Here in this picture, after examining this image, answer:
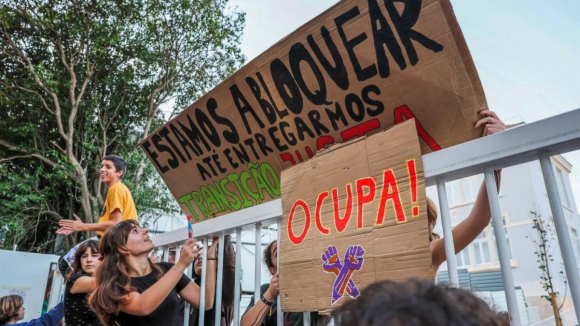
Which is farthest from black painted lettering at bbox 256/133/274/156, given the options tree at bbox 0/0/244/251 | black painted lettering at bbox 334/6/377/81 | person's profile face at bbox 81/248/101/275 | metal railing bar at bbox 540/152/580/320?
tree at bbox 0/0/244/251

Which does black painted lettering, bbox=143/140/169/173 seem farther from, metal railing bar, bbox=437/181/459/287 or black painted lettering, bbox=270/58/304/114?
metal railing bar, bbox=437/181/459/287

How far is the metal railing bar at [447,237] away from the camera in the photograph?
3.76 ft

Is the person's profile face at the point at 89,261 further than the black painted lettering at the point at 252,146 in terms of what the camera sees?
Yes

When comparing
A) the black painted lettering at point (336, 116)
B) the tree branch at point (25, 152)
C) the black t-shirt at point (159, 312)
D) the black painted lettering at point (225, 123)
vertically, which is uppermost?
the tree branch at point (25, 152)

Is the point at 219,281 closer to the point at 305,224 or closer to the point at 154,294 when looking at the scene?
the point at 154,294

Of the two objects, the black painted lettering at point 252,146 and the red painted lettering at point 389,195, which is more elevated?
the black painted lettering at point 252,146

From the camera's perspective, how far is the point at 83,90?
31.0 feet

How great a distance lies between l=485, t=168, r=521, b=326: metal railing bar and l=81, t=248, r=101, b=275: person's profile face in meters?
2.39

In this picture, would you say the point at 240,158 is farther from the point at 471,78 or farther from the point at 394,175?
the point at 471,78

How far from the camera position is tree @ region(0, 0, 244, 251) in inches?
354

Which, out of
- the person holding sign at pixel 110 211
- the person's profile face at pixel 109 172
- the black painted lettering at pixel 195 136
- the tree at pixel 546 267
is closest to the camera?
the black painted lettering at pixel 195 136

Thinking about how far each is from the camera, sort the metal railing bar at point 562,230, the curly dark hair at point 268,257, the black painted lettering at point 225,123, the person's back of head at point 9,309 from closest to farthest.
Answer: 1. the metal railing bar at point 562,230
2. the black painted lettering at point 225,123
3. the curly dark hair at point 268,257
4. the person's back of head at point 9,309

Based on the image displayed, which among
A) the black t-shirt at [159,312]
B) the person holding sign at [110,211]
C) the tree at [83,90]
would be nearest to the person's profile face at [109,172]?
the person holding sign at [110,211]

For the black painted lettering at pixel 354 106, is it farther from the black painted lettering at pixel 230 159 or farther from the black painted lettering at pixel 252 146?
the black painted lettering at pixel 230 159
